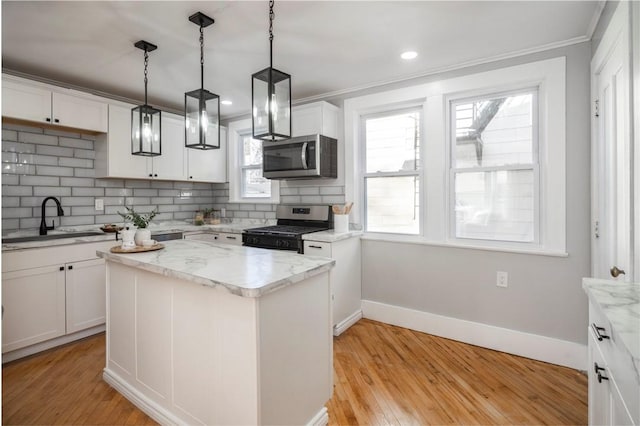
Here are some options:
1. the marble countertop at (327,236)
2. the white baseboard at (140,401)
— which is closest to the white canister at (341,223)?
the marble countertop at (327,236)

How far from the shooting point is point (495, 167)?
3.07 meters

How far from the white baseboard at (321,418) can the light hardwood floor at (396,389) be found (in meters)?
0.07

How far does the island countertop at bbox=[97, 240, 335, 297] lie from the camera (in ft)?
5.49

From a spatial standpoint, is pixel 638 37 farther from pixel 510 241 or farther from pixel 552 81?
pixel 510 241

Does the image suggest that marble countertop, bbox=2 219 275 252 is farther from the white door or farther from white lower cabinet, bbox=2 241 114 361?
the white door

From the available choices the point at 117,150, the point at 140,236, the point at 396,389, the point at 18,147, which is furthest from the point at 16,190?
the point at 396,389

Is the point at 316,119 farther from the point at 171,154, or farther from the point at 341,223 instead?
the point at 171,154

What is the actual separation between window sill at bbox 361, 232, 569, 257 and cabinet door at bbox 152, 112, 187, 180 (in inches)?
90.8

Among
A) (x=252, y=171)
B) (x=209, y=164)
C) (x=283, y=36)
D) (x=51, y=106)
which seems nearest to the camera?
(x=283, y=36)

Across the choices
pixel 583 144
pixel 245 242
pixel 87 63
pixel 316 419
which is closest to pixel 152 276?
pixel 316 419

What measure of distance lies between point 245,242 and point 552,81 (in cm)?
301

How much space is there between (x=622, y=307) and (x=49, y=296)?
3.71 meters

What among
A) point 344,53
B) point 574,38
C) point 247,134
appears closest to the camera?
point 574,38

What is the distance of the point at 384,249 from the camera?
11.8ft
